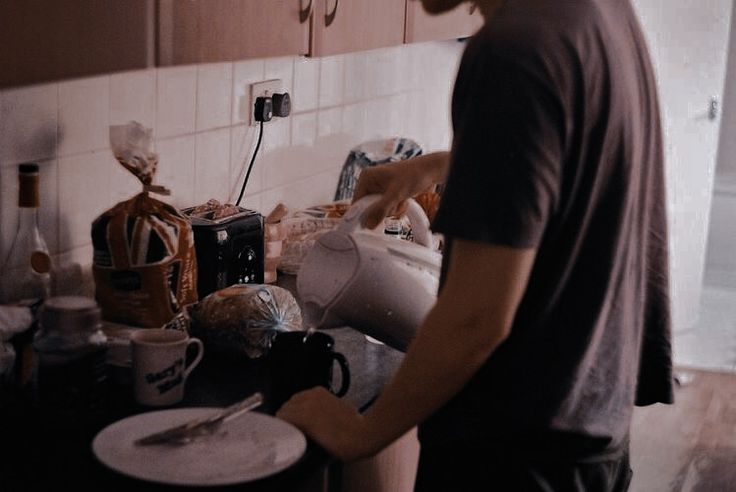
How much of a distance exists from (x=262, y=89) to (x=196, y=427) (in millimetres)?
1090

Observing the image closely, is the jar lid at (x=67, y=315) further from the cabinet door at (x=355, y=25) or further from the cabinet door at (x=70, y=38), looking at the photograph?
the cabinet door at (x=355, y=25)

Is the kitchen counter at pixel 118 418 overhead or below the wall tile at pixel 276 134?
below

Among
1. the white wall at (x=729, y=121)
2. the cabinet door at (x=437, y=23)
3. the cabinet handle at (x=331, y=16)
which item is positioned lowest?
the white wall at (x=729, y=121)

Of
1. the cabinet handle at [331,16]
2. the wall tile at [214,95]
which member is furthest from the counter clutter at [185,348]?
the cabinet handle at [331,16]

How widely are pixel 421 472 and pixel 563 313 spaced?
0.29 meters

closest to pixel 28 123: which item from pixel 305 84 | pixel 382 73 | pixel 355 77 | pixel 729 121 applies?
pixel 305 84

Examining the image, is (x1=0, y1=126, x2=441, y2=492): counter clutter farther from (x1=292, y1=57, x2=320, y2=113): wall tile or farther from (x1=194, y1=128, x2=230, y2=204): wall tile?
(x1=292, y1=57, x2=320, y2=113): wall tile

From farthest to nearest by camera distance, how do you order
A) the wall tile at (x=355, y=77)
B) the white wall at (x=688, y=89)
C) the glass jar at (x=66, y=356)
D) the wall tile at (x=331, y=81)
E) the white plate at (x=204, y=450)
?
the white wall at (x=688, y=89) < the wall tile at (x=355, y=77) < the wall tile at (x=331, y=81) < the glass jar at (x=66, y=356) < the white plate at (x=204, y=450)

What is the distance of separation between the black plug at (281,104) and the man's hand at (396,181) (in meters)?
0.65

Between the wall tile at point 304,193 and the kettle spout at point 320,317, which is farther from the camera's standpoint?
the wall tile at point 304,193

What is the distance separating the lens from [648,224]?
1393 mm

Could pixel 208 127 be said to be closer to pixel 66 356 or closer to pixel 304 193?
pixel 304 193

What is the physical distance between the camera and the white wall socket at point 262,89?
2213 millimetres

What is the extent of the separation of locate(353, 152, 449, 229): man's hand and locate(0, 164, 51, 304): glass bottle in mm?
480
